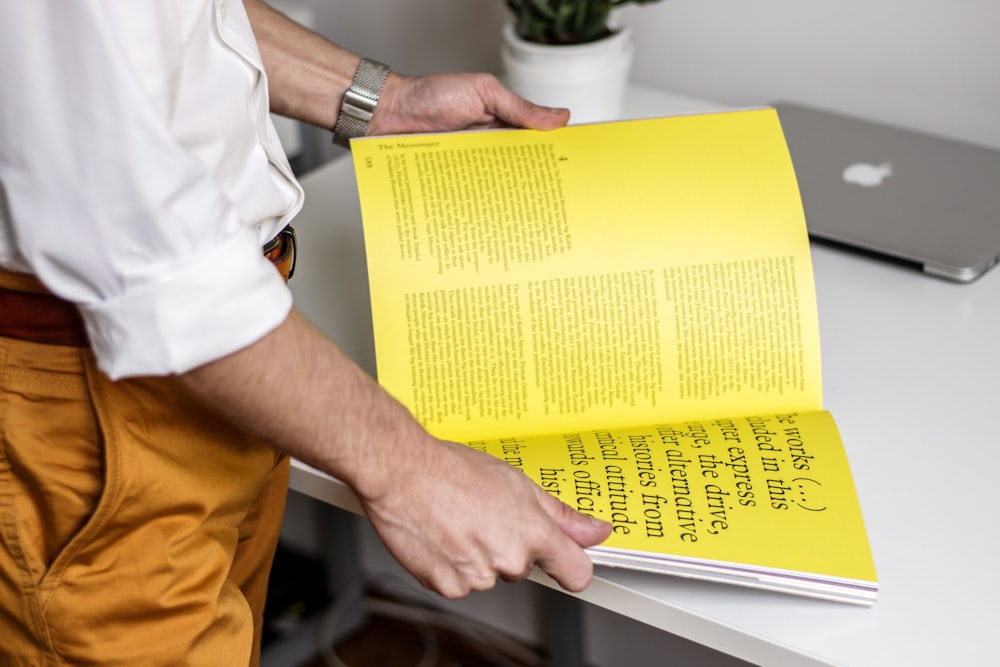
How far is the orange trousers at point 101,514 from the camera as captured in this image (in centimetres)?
66

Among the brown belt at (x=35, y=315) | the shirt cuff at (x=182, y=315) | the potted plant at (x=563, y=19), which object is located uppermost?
the shirt cuff at (x=182, y=315)

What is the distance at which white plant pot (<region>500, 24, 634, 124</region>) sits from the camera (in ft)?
3.71

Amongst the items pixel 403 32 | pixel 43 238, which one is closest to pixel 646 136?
pixel 43 238

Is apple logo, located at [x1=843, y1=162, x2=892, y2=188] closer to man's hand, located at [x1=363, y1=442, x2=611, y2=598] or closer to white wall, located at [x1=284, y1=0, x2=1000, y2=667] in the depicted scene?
white wall, located at [x1=284, y1=0, x2=1000, y2=667]

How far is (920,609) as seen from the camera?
656 mm

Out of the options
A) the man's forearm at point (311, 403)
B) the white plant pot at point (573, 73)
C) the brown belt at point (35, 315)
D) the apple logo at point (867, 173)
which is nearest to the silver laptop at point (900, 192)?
the apple logo at point (867, 173)

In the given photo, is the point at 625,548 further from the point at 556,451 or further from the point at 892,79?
the point at 892,79

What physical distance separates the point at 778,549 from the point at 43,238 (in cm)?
45

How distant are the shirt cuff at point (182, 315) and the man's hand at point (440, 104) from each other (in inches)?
17.0

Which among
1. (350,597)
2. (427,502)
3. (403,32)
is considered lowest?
(350,597)

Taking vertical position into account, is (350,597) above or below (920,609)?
below

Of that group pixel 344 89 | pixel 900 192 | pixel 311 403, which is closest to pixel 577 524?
pixel 311 403

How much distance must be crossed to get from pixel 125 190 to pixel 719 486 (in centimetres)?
41

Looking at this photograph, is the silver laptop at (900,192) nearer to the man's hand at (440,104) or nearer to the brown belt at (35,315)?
the man's hand at (440,104)
